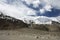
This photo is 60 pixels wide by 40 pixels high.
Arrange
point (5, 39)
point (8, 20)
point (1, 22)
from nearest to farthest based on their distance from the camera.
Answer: point (5, 39) < point (1, 22) < point (8, 20)

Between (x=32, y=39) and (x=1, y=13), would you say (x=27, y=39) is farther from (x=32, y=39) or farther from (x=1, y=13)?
(x=1, y=13)

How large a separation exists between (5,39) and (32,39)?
19.2 ft

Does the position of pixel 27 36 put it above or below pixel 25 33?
below

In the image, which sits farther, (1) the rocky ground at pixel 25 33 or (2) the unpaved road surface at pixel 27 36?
(1) the rocky ground at pixel 25 33

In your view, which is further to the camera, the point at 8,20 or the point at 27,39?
the point at 8,20

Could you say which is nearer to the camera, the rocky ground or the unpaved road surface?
the unpaved road surface

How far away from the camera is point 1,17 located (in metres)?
103

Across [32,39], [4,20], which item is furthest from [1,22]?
[32,39]

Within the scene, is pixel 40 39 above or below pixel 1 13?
below

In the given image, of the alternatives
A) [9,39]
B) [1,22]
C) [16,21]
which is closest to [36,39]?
[9,39]

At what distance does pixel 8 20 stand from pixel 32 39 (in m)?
59.7

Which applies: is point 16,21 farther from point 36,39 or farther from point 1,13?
point 36,39

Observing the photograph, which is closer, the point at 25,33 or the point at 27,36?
the point at 27,36

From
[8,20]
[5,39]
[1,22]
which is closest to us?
[5,39]
